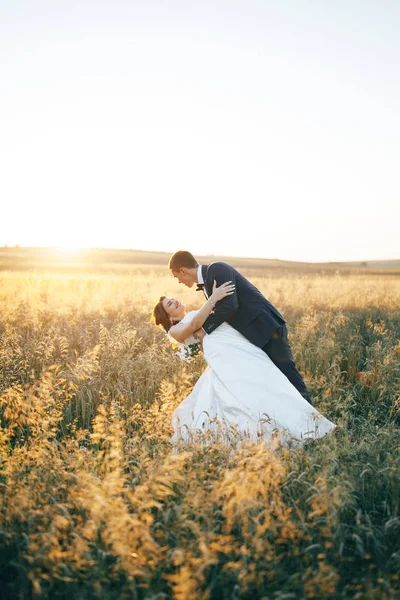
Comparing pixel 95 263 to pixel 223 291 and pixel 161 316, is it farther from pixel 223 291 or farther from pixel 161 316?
pixel 223 291

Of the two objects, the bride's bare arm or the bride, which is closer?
the bride

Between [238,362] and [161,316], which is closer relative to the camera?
[238,362]

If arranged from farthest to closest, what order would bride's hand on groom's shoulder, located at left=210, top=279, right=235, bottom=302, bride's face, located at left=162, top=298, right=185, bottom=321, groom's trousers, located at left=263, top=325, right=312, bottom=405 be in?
bride's face, located at left=162, top=298, right=185, bottom=321 → groom's trousers, located at left=263, top=325, right=312, bottom=405 → bride's hand on groom's shoulder, located at left=210, top=279, right=235, bottom=302

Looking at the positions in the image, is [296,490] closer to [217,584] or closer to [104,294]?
[217,584]

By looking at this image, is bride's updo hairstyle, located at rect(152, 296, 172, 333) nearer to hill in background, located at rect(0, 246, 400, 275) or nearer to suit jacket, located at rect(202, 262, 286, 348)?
suit jacket, located at rect(202, 262, 286, 348)

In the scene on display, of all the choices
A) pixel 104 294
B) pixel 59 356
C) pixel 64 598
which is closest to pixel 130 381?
pixel 59 356

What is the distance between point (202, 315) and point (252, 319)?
1.72 feet

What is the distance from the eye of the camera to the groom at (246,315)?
4633mm

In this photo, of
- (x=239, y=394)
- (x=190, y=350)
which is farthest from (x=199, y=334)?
(x=239, y=394)

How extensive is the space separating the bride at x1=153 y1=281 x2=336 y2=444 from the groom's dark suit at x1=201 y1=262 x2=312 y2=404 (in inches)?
3.4

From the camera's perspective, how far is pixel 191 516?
2.88 meters

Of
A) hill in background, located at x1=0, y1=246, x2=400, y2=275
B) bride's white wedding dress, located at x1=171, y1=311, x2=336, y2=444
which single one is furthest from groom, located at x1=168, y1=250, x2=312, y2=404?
hill in background, located at x1=0, y1=246, x2=400, y2=275

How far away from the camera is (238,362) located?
453cm

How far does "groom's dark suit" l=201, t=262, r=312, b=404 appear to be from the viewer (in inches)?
183
